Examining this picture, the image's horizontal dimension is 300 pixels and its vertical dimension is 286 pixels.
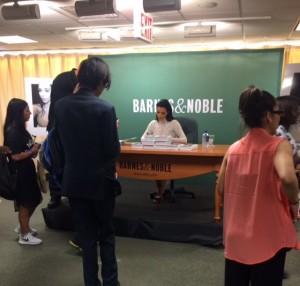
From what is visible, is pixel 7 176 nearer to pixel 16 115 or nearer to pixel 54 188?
pixel 54 188

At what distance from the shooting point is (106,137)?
72.7 inches

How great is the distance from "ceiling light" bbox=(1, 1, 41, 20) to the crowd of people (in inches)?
33.9

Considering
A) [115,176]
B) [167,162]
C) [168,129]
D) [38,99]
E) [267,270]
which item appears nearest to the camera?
[267,270]

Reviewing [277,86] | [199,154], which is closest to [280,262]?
[199,154]

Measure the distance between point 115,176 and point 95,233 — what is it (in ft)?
1.21

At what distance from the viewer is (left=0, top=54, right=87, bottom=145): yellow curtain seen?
19.5 feet

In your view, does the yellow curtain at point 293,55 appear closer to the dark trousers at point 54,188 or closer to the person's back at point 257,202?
the dark trousers at point 54,188

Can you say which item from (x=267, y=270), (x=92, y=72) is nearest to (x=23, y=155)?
(x=92, y=72)

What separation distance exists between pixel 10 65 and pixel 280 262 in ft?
19.9

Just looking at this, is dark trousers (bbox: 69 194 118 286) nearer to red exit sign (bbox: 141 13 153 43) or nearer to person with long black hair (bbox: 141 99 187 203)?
red exit sign (bbox: 141 13 153 43)

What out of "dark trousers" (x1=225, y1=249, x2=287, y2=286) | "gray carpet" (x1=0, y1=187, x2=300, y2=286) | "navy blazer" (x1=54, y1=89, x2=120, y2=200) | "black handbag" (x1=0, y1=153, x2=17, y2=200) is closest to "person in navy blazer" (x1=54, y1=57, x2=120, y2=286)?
"navy blazer" (x1=54, y1=89, x2=120, y2=200)

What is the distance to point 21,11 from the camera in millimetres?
3076

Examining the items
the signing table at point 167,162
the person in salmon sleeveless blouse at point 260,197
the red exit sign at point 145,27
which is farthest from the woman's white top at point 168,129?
the person in salmon sleeveless blouse at point 260,197

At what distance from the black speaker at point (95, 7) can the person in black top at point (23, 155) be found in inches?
37.3
